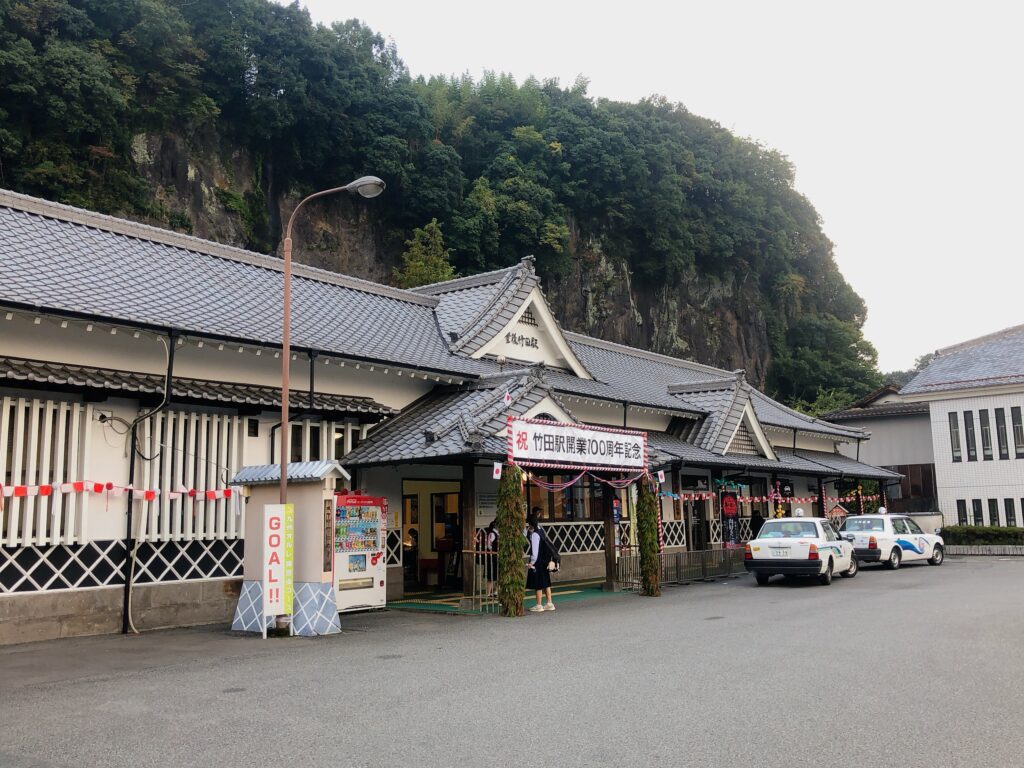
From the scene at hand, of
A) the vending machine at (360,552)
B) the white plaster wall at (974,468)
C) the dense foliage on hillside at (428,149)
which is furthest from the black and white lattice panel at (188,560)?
the white plaster wall at (974,468)

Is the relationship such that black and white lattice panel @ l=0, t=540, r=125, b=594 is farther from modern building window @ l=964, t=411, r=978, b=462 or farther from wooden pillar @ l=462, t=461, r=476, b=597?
modern building window @ l=964, t=411, r=978, b=462

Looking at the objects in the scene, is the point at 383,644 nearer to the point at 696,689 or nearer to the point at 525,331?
the point at 696,689

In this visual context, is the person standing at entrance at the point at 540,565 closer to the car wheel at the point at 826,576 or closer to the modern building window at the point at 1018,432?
the car wheel at the point at 826,576

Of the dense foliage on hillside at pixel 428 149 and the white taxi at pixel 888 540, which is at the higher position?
the dense foliage on hillside at pixel 428 149

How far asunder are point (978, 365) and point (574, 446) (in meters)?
29.8

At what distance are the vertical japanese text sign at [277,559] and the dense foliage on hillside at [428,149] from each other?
29962 millimetres

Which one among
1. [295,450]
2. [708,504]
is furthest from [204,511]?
[708,504]

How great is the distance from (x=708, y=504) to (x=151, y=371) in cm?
1915

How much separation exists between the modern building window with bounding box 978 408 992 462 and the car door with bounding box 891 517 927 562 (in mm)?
13322

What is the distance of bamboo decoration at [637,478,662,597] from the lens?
19.1m

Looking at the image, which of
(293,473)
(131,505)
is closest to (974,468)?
(293,473)

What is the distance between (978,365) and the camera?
128ft

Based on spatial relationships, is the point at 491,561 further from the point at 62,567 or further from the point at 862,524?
the point at 862,524

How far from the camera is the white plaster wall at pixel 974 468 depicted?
121 ft
